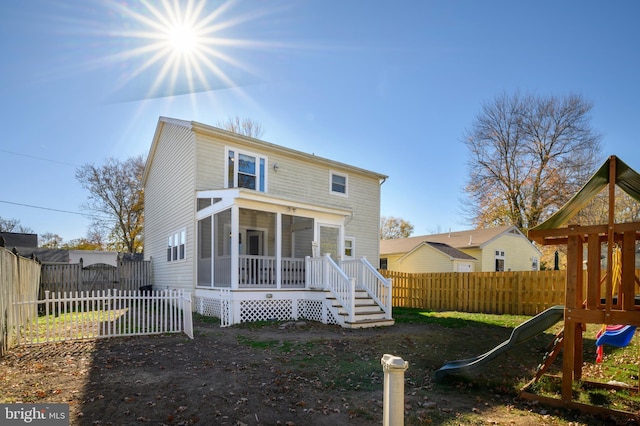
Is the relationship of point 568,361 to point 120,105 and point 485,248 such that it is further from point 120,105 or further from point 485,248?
point 485,248

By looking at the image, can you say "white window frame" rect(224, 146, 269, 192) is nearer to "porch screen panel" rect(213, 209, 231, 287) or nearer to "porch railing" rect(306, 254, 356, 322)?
"porch screen panel" rect(213, 209, 231, 287)

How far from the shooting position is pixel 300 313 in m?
12.9

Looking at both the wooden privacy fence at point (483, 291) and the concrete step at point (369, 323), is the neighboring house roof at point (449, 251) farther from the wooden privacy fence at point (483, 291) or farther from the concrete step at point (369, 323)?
the concrete step at point (369, 323)

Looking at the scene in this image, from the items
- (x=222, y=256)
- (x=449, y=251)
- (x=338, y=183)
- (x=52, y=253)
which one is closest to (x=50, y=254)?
(x=52, y=253)

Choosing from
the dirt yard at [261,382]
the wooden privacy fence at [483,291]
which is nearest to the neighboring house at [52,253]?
the dirt yard at [261,382]

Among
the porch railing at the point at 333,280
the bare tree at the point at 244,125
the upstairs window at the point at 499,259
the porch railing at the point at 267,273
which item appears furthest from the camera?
the bare tree at the point at 244,125

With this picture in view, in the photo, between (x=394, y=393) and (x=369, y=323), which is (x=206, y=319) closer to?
(x=369, y=323)

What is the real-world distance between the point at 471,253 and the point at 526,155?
918 centimetres

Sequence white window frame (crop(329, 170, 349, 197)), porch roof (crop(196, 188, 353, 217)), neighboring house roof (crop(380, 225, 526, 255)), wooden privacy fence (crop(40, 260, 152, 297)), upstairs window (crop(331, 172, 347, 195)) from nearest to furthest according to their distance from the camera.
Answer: porch roof (crop(196, 188, 353, 217)) → wooden privacy fence (crop(40, 260, 152, 297)) → white window frame (crop(329, 170, 349, 197)) → upstairs window (crop(331, 172, 347, 195)) → neighboring house roof (crop(380, 225, 526, 255))

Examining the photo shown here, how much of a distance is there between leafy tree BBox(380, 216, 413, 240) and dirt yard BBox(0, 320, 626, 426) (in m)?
49.6

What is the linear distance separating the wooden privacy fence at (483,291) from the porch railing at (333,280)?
21.6 ft

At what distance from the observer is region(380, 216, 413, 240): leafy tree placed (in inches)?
2308

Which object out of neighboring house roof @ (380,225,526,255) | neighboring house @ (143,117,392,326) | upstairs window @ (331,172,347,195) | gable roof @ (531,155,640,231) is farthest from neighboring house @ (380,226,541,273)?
gable roof @ (531,155,640,231)

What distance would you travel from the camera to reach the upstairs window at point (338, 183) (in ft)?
62.3
